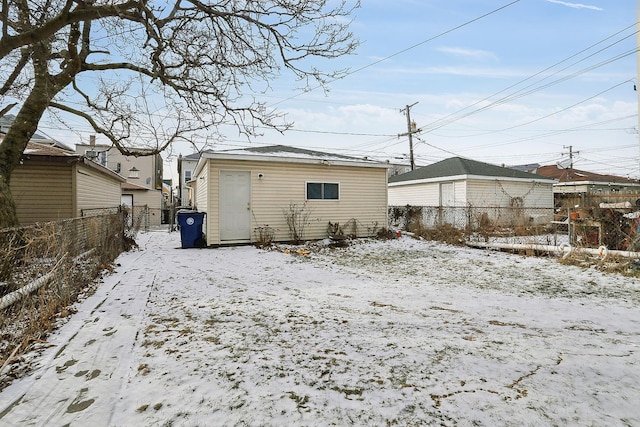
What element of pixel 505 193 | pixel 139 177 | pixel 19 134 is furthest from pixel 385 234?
pixel 139 177

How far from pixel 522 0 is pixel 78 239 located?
12.3 m

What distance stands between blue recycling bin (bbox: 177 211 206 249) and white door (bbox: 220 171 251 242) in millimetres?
693

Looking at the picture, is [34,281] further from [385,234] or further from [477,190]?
[477,190]

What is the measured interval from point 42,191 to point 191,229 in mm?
4273

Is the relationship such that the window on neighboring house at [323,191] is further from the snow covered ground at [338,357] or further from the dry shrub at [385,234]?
the snow covered ground at [338,357]

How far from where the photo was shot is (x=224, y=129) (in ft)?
26.0

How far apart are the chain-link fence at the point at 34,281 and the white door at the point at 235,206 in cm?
521

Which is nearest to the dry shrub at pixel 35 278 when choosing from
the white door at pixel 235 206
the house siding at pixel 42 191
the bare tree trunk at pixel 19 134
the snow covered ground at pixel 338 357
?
the snow covered ground at pixel 338 357

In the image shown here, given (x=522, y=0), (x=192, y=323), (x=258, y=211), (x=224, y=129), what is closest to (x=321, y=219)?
(x=258, y=211)

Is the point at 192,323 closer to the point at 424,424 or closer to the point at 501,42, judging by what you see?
the point at 424,424

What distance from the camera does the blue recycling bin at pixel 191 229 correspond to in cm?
988

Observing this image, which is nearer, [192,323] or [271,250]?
[192,323]

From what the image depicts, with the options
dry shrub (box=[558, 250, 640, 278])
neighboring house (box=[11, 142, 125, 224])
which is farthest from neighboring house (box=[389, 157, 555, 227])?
neighboring house (box=[11, 142, 125, 224])

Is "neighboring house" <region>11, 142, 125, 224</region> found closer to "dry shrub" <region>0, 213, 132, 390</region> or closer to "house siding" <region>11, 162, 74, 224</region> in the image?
"house siding" <region>11, 162, 74, 224</region>
